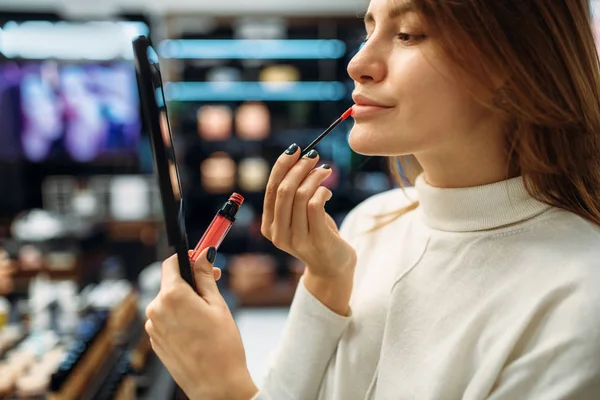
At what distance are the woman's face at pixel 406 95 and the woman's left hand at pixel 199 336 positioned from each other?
0.86ft

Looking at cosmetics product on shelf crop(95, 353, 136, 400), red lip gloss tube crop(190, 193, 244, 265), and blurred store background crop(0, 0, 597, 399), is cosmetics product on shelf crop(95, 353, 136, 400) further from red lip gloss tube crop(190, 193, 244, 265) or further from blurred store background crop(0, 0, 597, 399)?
red lip gloss tube crop(190, 193, 244, 265)

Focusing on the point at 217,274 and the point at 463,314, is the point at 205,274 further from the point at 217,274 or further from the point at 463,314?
the point at 463,314

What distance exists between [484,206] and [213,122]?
4082 mm

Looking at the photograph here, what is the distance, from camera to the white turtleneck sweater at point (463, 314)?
2.02ft

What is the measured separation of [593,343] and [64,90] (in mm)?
3327

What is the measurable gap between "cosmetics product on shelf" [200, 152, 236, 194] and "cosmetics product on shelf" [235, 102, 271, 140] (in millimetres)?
242

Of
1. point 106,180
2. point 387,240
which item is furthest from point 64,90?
point 387,240

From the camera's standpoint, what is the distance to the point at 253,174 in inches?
185

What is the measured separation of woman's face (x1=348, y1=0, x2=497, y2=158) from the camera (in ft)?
2.24

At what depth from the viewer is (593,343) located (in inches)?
23.5

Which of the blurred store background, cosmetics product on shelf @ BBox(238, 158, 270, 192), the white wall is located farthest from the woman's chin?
cosmetics product on shelf @ BBox(238, 158, 270, 192)

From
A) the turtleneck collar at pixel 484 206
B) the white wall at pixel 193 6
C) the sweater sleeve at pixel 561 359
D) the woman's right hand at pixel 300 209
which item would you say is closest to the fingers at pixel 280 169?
the woman's right hand at pixel 300 209

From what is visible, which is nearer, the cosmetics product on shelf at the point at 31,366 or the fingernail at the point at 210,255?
the fingernail at the point at 210,255

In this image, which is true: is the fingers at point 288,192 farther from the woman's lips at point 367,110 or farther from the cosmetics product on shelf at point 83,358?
the cosmetics product on shelf at point 83,358
